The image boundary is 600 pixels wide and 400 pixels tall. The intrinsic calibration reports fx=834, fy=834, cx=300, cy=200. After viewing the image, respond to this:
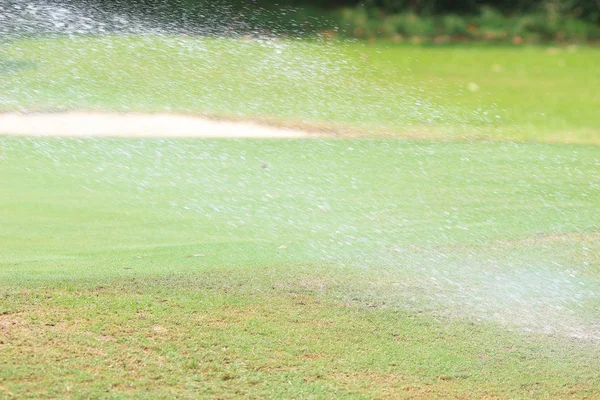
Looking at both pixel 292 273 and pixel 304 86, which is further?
pixel 304 86

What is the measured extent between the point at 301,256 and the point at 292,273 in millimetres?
262

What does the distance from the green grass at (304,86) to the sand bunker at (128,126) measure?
0.40m

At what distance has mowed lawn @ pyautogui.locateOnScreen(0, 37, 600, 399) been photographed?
346cm

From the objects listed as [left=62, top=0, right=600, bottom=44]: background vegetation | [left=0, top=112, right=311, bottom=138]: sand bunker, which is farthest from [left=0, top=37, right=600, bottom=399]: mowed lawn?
[left=62, top=0, right=600, bottom=44]: background vegetation

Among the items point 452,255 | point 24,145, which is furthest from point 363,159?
point 24,145

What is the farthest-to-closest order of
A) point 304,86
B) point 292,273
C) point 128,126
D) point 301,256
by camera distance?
point 304,86
point 128,126
point 301,256
point 292,273

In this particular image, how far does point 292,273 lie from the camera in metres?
4.46

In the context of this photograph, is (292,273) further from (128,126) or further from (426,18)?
(426,18)

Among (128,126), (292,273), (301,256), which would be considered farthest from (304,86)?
(292,273)

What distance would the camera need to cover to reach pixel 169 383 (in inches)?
130

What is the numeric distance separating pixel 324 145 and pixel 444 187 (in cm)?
142

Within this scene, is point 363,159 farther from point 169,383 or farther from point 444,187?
point 169,383

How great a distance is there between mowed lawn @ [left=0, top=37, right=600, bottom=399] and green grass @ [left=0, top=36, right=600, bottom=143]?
71mm

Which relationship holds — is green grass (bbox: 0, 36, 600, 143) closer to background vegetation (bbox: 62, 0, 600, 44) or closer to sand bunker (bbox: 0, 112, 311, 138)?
sand bunker (bbox: 0, 112, 311, 138)
